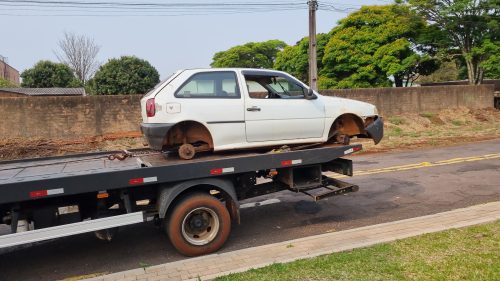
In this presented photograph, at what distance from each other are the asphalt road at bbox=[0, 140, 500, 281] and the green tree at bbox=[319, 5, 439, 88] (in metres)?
21.6

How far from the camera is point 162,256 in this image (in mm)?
5793

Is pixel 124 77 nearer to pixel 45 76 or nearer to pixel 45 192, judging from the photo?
pixel 45 76

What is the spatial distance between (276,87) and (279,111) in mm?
517

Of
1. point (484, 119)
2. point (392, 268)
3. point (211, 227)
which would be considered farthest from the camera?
point (484, 119)

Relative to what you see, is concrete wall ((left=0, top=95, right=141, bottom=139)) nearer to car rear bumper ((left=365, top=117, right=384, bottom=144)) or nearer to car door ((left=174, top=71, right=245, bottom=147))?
car door ((left=174, top=71, right=245, bottom=147))

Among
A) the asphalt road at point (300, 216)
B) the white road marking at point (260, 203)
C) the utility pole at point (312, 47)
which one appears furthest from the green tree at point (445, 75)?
the white road marking at point (260, 203)

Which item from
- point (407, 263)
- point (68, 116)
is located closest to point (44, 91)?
point (68, 116)

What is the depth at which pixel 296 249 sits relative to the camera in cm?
541

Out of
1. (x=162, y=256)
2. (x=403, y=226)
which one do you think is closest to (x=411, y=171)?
(x=403, y=226)

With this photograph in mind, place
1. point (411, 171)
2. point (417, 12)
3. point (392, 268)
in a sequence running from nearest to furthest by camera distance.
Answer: point (392, 268), point (411, 171), point (417, 12)

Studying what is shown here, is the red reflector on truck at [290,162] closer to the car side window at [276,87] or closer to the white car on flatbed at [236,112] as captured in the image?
the white car on flatbed at [236,112]

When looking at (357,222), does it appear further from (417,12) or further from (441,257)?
(417,12)

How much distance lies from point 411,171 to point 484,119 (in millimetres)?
17005

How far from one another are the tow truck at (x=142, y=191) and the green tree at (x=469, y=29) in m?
25.5
